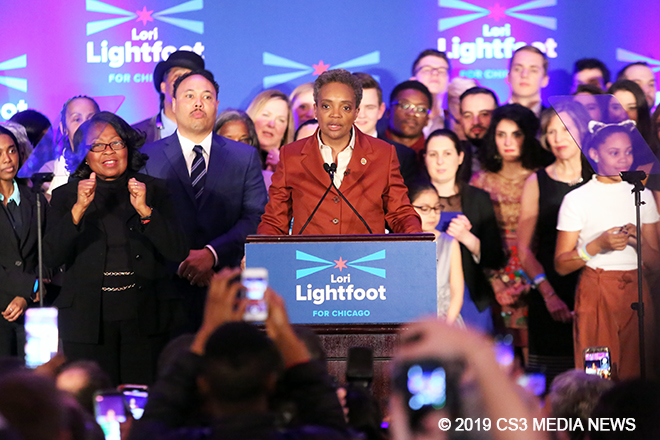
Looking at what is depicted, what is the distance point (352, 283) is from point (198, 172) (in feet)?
8.60

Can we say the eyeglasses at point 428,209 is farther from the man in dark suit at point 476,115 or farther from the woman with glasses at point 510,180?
the man in dark suit at point 476,115

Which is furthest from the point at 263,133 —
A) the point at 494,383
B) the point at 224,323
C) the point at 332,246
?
the point at 494,383

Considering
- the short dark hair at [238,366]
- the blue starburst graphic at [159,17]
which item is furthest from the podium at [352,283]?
the blue starburst graphic at [159,17]

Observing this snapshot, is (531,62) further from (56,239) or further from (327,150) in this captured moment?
(56,239)

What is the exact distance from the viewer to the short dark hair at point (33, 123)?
593cm

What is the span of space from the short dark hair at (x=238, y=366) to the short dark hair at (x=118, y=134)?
3.07m

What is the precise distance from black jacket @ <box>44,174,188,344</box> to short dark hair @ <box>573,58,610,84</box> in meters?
3.53

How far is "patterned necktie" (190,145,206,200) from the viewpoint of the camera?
527cm

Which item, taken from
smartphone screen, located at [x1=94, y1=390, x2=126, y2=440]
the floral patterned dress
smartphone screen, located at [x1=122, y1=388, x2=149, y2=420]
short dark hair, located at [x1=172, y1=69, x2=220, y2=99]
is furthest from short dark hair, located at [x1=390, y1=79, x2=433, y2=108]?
smartphone screen, located at [x1=94, y1=390, x2=126, y2=440]

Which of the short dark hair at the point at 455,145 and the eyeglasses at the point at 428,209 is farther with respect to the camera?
the short dark hair at the point at 455,145

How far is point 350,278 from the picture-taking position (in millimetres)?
2951

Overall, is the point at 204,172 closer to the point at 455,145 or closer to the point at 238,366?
the point at 455,145

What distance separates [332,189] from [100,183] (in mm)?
1550

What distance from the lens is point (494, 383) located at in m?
1.43
